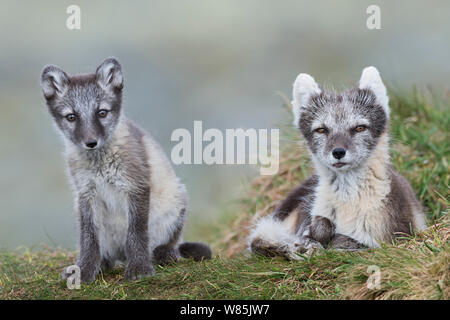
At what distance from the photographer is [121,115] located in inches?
208

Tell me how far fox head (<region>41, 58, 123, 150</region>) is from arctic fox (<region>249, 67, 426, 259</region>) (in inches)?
61.2

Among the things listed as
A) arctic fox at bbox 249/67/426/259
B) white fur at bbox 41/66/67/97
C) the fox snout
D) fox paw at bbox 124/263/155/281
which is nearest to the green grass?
fox paw at bbox 124/263/155/281

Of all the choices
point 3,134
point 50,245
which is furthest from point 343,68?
point 50,245

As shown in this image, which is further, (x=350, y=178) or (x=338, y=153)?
(x=350, y=178)

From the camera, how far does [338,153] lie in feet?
15.9

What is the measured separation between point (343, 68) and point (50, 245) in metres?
9.06

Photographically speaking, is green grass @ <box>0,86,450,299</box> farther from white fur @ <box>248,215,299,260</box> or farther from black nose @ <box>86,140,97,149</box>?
black nose @ <box>86,140,97,149</box>

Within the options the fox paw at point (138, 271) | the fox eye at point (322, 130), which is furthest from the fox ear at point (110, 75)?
the fox eye at point (322, 130)

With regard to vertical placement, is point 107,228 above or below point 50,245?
above

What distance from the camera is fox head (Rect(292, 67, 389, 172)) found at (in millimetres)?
4922

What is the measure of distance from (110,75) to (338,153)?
6.33 feet

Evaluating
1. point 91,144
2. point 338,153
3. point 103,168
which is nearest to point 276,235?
point 338,153

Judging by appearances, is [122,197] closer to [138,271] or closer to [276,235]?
[138,271]

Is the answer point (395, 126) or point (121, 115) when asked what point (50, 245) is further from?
point (395, 126)
